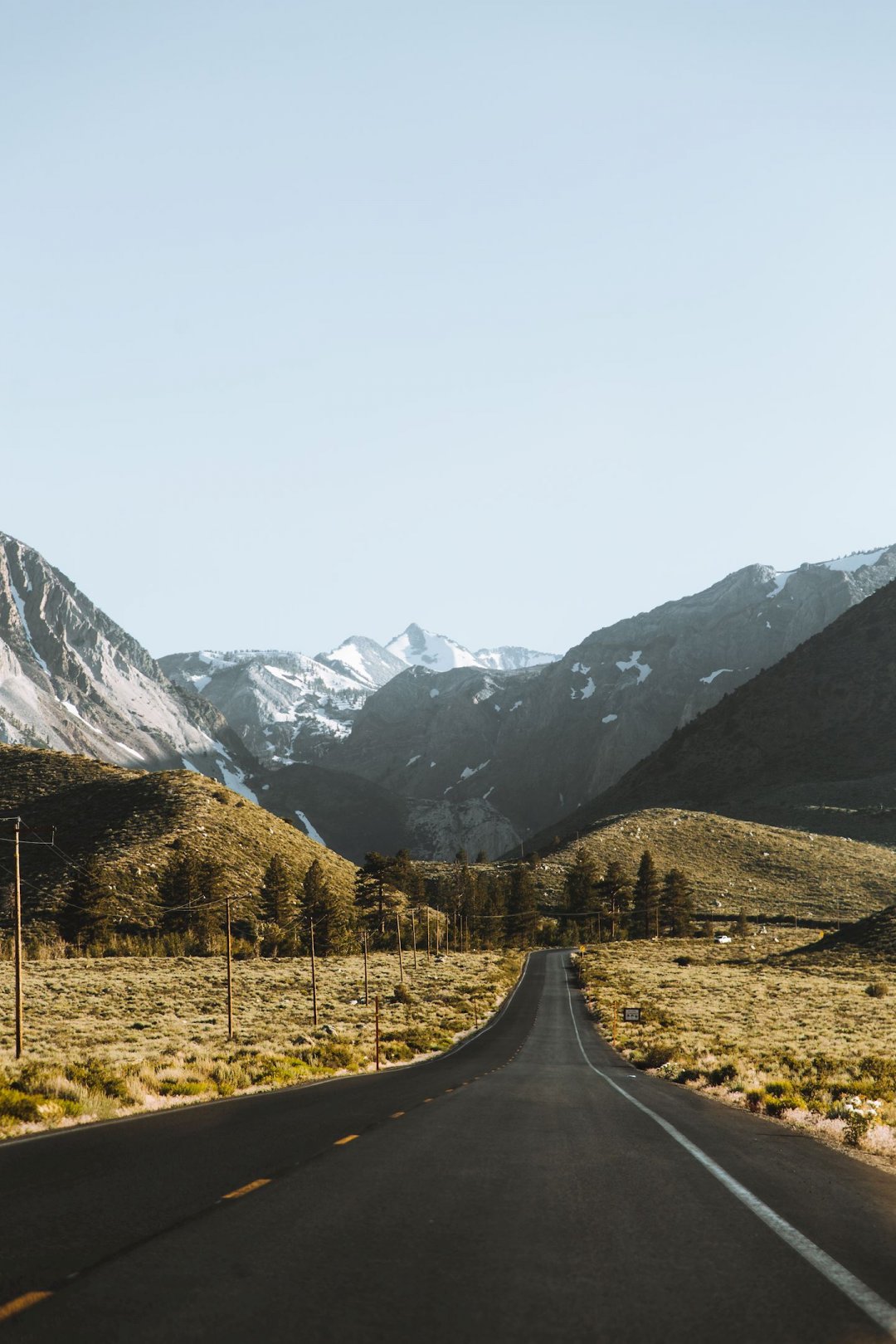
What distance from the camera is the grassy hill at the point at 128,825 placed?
109m

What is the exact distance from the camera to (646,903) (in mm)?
139750

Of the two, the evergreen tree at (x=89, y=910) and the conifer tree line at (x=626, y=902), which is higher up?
the evergreen tree at (x=89, y=910)

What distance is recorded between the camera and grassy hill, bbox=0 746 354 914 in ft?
358

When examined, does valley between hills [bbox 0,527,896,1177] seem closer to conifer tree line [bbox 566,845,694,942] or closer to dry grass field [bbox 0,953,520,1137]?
dry grass field [bbox 0,953,520,1137]

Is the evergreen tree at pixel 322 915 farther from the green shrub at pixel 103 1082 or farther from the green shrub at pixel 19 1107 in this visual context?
the green shrub at pixel 19 1107

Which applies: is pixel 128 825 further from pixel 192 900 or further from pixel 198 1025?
pixel 198 1025

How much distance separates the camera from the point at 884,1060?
97.3 feet

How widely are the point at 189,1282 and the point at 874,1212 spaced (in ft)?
21.7

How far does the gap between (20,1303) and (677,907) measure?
136 m

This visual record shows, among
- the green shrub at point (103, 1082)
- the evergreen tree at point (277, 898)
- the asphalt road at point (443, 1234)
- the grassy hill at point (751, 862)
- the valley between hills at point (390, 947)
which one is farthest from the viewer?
the grassy hill at point (751, 862)

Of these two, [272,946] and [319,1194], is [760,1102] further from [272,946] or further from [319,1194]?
[272,946]

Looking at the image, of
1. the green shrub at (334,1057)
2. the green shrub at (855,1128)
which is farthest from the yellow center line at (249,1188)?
the green shrub at (334,1057)

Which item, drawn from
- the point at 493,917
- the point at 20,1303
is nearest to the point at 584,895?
the point at 493,917

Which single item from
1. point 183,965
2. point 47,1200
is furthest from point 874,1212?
point 183,965
